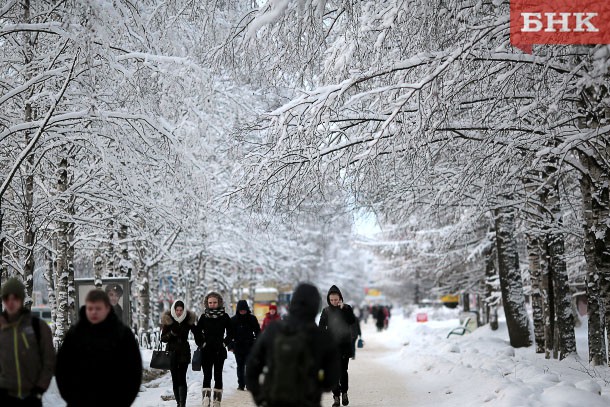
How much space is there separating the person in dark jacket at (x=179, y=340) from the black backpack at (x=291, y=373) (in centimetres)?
617

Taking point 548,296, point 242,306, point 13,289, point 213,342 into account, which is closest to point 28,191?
point 242,306

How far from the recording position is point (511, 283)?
70.1 feet

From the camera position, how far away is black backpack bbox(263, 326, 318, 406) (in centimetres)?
551

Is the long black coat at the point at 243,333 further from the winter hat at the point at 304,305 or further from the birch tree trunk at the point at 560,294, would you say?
the winter hat at the point at 304,305

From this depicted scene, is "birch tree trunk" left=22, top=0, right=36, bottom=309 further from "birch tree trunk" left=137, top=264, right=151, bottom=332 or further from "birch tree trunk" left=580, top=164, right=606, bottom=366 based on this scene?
"birch tree trunk" left=580, top=164, right=606, bottom=366

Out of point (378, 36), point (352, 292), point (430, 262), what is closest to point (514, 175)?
point (378, 36)

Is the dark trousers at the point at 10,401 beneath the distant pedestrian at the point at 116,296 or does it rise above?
beneath

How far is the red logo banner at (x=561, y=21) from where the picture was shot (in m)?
9.48

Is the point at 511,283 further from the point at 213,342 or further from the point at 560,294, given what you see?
the point at 213,342

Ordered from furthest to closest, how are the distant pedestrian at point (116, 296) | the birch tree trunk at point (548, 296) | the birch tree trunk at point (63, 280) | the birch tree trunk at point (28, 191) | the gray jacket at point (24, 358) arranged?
the birch tree trunk at point (548, 296), the birch tree trunk at point (63, 280), the birch tree trunk at point (28, 191), the distant pedestrian at point (116, 296), the gray jacket at point (24, 358)

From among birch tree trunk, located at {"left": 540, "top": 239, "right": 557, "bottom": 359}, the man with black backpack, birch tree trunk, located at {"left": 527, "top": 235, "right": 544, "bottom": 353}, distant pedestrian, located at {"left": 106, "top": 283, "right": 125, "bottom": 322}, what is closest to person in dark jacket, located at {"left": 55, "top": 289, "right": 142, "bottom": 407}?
the man with black backpack

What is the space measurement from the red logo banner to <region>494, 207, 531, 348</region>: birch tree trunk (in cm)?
1172

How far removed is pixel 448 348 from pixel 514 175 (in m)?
10.9

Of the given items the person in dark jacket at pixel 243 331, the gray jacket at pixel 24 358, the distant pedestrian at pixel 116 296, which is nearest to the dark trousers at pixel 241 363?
the person in dark jacket at pixel 243 331
